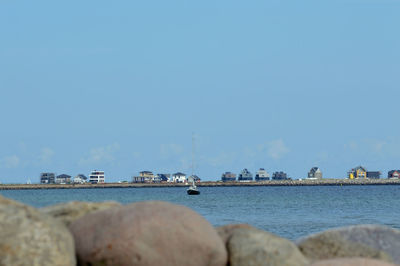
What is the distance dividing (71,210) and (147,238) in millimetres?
1865

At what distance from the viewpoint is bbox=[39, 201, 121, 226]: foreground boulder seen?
10.7 meters

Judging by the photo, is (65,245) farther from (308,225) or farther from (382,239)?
(308,225)

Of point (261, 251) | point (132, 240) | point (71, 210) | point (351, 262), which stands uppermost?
point (71, 210)

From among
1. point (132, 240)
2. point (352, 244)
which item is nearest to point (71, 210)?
point (132, 240)

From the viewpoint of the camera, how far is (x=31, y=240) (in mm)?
9008

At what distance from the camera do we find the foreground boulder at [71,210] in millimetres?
10734

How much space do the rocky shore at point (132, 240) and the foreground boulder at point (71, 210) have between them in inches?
0.6

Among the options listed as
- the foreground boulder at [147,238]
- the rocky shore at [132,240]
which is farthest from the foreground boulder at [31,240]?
the foreground boulder at [147,238]

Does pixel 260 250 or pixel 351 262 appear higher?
pixel 260 250

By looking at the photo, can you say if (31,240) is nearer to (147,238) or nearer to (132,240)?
(132,240)

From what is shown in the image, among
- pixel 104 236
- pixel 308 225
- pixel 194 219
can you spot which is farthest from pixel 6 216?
pixel 308 225

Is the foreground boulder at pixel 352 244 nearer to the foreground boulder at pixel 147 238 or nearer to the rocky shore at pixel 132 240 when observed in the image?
the rocky shore at pixel 132 240

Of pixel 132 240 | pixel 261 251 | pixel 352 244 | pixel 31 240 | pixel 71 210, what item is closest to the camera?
pixel 31 240

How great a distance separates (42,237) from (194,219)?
2.15m
